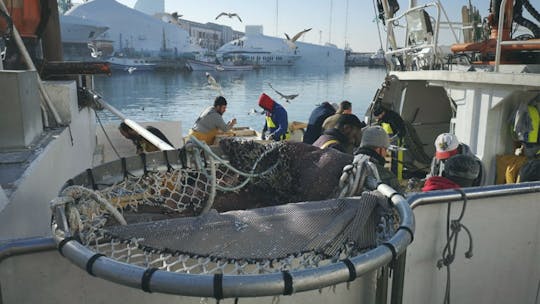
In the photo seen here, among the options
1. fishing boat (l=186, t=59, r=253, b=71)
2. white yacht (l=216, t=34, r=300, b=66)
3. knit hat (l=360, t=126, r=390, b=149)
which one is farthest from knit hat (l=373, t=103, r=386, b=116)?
white yacht (l=216, t=34, r=300, b=66)

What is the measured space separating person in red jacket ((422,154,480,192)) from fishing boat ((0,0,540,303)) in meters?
0.38

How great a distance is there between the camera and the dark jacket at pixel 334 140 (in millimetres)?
3750

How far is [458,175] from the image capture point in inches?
116

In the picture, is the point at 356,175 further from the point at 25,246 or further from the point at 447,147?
the point at 447,147

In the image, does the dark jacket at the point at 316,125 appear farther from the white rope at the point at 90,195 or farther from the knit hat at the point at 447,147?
the white rope at the point at 90,195

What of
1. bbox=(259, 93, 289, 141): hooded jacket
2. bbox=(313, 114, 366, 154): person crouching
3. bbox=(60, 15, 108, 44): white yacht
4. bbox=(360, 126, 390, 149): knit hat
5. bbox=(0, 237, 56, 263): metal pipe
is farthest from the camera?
bbox=(60, 15, 108, 44): white yacht

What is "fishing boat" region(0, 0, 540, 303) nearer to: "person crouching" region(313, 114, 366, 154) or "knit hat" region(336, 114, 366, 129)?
"person crouching" region(313, 114, 366, 154)

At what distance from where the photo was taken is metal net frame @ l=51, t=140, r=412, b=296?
171 cm

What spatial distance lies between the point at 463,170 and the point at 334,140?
1195mm

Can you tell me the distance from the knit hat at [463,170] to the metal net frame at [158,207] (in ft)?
3.79

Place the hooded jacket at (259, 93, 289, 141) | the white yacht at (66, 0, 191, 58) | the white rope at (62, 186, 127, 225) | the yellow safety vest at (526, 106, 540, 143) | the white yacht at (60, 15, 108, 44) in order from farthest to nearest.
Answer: the white yacht at (66, 0, 191, 58) → the white yacht at (60, 15, 108, 44) → the hooded jacket at (259, 93, 289, 141) → the yellow safety vest at (526, 106, 540, 143) → the white rope at (62, 186, 127, 225)

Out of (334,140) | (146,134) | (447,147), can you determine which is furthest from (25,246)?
(447,147)

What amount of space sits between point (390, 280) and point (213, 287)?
4.19 ft

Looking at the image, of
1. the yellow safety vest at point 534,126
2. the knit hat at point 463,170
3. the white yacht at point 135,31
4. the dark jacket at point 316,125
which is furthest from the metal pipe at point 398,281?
the white yacht at point 135,31
